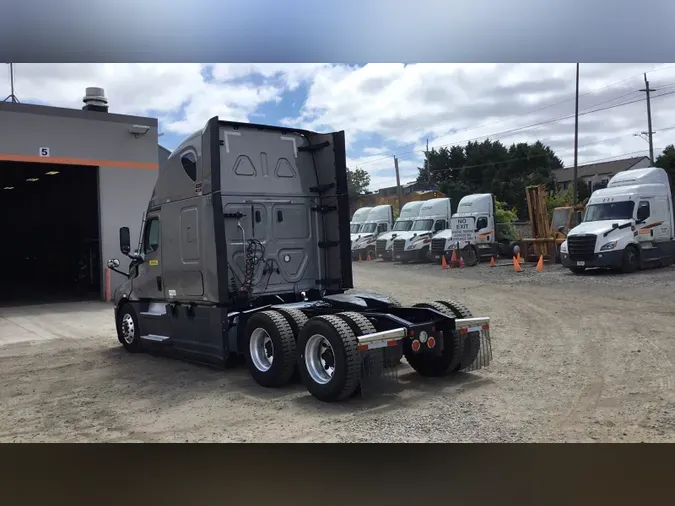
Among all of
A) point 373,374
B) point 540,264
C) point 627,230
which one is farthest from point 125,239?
point 627,230

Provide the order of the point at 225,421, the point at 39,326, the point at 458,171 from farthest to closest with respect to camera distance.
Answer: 1. the point at 39,326
2. the point at 458,171
3. the point at 225,421

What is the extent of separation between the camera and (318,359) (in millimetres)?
5078

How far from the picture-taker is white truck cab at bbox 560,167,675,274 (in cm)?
558

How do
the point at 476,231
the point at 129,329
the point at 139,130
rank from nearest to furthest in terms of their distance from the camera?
1. the point at 476,231
2. the point at 139,130
3. the point at 129,329

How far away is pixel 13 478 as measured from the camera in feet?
13.8

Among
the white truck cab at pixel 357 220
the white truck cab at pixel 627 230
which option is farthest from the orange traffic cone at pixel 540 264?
the white truck cab at pixel 357 220

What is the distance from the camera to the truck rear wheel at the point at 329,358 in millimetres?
4691

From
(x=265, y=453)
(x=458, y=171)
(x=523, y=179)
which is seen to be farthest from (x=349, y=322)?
(x=523, y=179)

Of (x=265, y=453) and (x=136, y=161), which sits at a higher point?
(x=136, y=161)

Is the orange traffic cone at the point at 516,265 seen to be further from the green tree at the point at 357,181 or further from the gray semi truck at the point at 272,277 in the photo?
the green tree at the point at 357,181

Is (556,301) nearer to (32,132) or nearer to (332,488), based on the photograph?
(332,488)

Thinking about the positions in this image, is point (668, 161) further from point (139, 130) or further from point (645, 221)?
point (139, 130)

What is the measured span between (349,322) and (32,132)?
5.72 meters

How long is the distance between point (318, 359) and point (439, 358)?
3.72 ft
